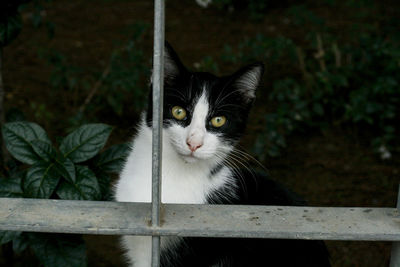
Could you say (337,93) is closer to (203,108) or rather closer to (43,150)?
(203,108)

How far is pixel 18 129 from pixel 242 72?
2.89ft

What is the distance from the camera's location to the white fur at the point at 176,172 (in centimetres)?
188

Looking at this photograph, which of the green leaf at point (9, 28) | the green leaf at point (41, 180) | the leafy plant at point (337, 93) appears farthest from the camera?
the leafy plant at point (337, 93)

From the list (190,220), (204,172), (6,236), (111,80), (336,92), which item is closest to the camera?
(190,220)

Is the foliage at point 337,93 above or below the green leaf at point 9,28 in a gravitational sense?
above

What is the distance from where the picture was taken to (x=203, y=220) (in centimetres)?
117

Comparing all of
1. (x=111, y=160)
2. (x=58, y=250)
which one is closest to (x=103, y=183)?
(x=111, y=160)

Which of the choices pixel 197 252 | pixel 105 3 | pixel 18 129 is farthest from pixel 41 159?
pixel 105 3

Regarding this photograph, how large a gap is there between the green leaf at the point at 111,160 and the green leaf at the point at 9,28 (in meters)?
0.60

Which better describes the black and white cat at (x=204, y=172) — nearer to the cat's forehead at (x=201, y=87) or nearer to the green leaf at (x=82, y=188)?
the cat's forehead at (x=201, y=87)

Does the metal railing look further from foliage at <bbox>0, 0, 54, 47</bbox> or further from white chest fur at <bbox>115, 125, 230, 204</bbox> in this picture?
foliage at <bbox>0, 0, 54, 47</bbox>

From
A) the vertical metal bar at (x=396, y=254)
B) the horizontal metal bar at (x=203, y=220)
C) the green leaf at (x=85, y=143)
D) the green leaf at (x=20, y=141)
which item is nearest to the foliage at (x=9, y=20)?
the green leaf at (x=20, y=141)

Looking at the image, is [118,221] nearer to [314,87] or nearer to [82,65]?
[314,87]

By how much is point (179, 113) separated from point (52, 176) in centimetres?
52
